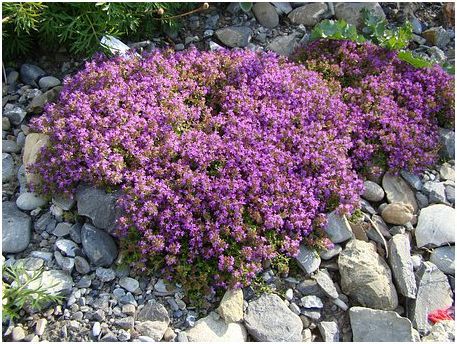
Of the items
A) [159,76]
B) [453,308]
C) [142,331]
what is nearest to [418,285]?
[453,308]

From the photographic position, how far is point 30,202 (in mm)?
4496

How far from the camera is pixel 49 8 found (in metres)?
5.16

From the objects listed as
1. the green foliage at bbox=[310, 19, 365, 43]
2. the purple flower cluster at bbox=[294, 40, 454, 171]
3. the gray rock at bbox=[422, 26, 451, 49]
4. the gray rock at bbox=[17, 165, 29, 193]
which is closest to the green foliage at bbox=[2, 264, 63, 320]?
the gray rock at bbox=[17, 165, 29, 193]

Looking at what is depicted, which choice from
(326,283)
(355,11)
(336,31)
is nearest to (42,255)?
(326,283)

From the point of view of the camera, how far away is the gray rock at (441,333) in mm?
4145

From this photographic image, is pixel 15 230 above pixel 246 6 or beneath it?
beneath

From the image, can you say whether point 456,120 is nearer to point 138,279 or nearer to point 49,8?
point 138,279

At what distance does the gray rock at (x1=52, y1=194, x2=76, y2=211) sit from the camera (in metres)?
4.41

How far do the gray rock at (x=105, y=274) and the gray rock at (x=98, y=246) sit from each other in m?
0.05

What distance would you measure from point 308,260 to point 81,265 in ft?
5.24

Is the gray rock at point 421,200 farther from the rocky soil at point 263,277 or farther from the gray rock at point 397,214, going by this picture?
the gray rock at point 397,214

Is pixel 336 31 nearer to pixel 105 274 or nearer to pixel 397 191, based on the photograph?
pixel 397 191

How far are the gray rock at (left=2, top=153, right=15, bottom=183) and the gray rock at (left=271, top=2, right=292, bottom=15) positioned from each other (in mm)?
3009

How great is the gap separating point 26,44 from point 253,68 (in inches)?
80.0
